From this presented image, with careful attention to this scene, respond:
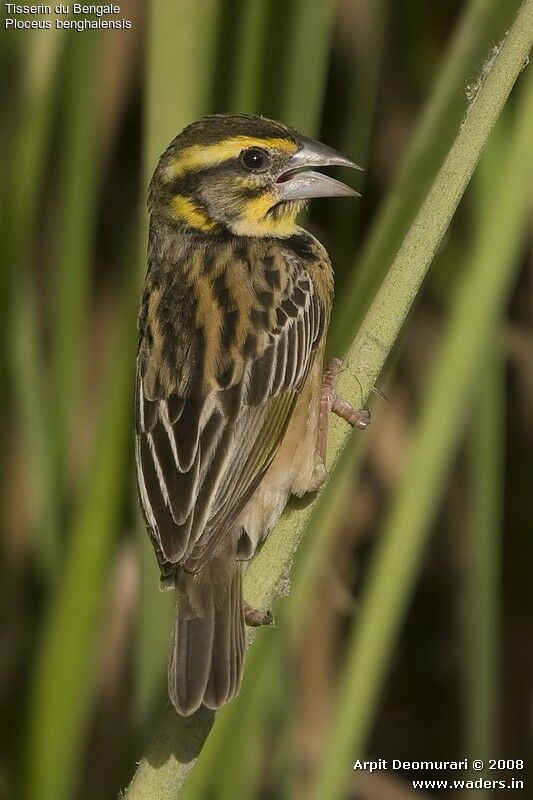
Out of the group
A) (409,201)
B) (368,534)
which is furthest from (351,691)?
(368,534)

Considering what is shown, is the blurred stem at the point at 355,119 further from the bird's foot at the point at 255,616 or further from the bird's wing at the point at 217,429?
the bird's foot at the point at 255,616

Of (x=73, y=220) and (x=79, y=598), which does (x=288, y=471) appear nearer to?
(x=79, y=598)

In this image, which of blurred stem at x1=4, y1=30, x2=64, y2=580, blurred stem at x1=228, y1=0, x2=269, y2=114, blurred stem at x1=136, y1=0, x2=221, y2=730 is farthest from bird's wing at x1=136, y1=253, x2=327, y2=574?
blurred stem at x1=228, y1=0, x2=269, y2=114

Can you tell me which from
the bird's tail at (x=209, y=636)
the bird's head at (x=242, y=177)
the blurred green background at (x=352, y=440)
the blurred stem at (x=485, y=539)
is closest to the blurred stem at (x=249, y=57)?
the blurred green background at (x=352, y=440)

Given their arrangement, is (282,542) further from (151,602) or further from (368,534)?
(368,534)

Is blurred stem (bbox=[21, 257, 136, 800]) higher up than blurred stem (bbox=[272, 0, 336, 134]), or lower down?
lower down

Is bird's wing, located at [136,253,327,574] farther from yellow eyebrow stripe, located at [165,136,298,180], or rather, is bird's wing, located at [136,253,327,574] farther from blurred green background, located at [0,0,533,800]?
yellow eyebrow stripe, located at [165,136,298,180]
